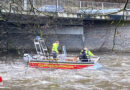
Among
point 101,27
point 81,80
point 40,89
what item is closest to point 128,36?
point 101,27

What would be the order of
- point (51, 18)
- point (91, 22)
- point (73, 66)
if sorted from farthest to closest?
point (91, 22), point (73, 66), point (51, 18)

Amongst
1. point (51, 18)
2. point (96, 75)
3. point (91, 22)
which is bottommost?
point (96, 75)

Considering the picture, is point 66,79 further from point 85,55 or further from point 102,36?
point 102,36

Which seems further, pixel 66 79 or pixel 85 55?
pixel 85 55

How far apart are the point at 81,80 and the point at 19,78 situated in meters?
3.54

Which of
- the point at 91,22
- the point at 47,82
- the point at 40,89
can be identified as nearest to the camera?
the point at 40,89

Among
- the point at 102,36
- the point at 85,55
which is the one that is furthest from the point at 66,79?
the point at 102,36

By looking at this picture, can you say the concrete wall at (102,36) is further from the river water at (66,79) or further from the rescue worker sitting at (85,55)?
the rescue worker sitting at (85,55)

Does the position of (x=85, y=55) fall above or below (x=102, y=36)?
above

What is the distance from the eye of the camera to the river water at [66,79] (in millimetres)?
13164

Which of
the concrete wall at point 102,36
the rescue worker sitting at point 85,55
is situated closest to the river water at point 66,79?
the rescue worker sitting at point 85,55

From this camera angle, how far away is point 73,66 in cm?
1741

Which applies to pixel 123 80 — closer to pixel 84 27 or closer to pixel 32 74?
pixel 32 74

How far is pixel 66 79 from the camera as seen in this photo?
1501 cm
